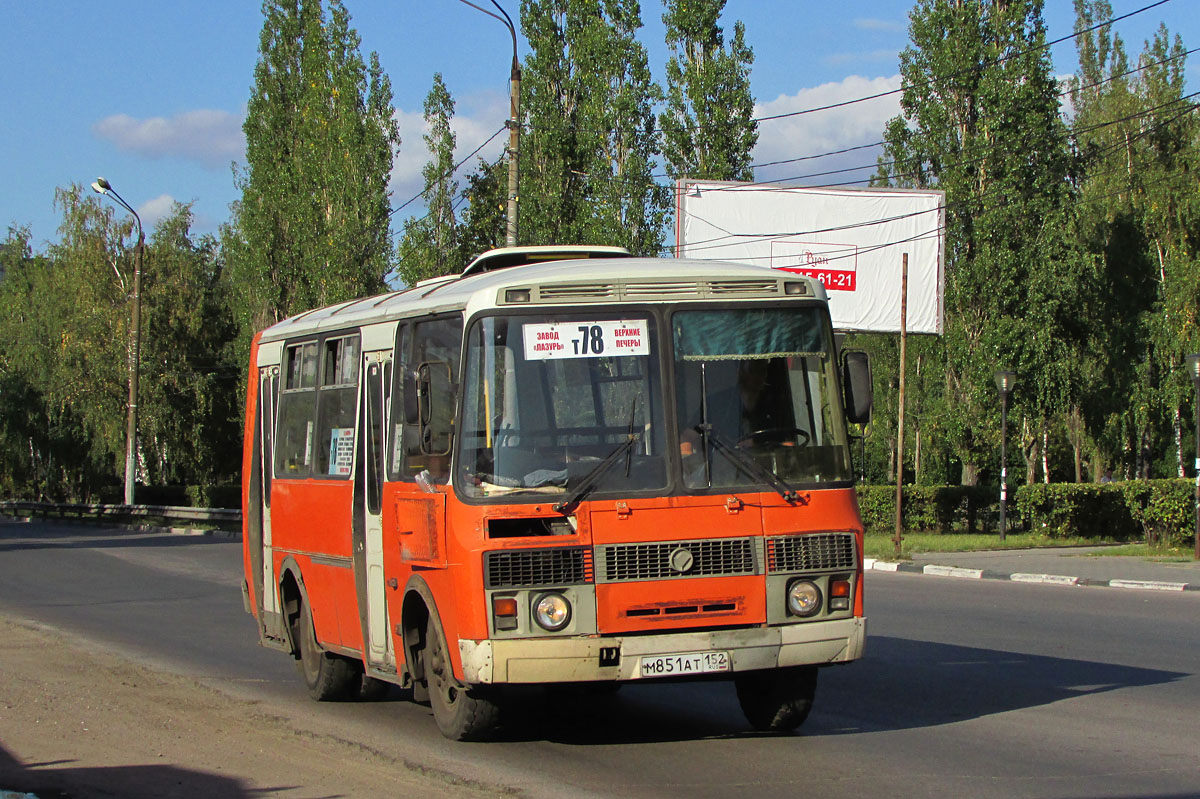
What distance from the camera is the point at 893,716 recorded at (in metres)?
8.99

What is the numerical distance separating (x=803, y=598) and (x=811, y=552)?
25cm

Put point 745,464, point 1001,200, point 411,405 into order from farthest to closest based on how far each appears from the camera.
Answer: point 1001,200 < point 411,405 < point 745,464

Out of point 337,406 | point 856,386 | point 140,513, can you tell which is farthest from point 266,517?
point 140,513

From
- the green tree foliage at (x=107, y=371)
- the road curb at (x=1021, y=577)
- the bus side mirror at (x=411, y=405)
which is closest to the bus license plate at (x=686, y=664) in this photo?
the bus side mirror at (x=411, y=405)

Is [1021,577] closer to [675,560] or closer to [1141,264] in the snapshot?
[675,560]

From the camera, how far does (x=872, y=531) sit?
32.8 m

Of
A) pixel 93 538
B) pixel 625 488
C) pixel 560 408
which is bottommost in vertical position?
pixel 93 538

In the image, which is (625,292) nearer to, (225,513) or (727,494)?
(727,494)

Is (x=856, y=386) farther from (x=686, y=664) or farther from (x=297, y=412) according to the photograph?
(x=297, y=412)

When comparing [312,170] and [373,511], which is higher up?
[312,170]

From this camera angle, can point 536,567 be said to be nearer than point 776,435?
Yes

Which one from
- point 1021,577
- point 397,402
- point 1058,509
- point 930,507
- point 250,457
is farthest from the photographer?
point 930,507

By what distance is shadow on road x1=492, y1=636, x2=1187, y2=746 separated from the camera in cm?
867

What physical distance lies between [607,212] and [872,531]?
13996mm
